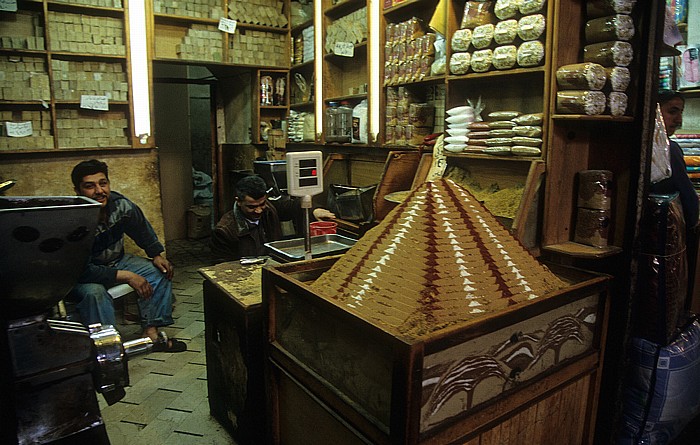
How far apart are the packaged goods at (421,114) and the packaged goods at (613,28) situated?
1404mm

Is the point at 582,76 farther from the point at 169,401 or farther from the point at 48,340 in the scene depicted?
the point at 169,401

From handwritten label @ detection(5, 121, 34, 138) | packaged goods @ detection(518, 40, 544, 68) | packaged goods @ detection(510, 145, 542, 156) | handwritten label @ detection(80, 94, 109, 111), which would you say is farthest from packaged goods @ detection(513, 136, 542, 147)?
handwritten label @ detection(5, 121, 34, 138)

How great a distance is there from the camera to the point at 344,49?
14.3 feet

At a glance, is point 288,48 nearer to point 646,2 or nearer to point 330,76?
point 330,76

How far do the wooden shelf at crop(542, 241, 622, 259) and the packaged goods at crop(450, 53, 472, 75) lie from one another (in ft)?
3.51

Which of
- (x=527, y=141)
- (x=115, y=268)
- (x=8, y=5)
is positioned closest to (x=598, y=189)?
(x=527, y=141)

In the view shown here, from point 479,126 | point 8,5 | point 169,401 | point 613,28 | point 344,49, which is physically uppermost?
point 8,5

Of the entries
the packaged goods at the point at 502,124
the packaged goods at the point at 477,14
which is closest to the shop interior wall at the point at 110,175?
the packaged goods at the point at 477,14

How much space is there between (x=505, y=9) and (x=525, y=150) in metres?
0.72

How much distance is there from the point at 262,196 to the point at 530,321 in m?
2.38

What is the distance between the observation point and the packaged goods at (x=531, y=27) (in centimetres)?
229

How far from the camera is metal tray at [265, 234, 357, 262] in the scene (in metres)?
2.38

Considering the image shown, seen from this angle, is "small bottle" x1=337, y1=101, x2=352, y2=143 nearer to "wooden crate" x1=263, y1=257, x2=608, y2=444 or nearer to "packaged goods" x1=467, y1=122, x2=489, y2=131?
"packaged goods" x1=467, y1=122, x2=489, y2=131

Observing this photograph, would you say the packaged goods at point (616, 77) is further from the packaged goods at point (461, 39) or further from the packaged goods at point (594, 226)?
the packaged goods at point (461, 39)
